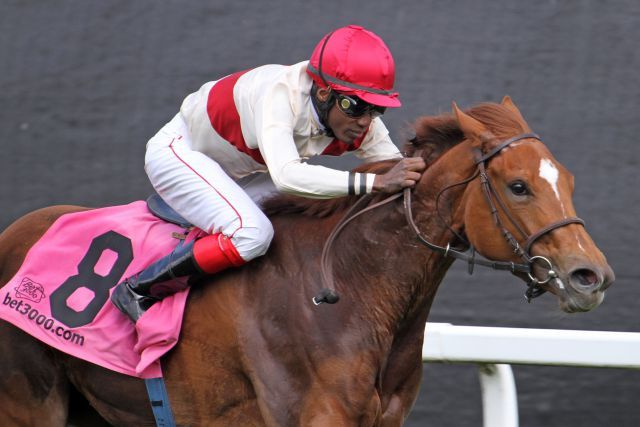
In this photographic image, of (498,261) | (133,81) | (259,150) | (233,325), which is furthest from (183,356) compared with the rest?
(133,81)

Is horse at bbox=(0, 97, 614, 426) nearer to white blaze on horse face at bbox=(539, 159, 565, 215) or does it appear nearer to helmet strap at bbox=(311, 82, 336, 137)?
white blaze on horse face at bbox=(539, 159, 565, 215)

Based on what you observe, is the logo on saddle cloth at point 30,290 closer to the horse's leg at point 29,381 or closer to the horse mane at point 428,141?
the horse's leg at point 29,381

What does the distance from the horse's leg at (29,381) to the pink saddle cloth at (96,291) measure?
119mm

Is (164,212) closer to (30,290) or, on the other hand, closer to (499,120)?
(30,290)

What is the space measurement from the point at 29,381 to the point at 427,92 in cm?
234

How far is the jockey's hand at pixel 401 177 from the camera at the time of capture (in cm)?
357

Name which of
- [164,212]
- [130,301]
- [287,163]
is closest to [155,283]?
[130,301]

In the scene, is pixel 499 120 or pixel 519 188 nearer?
A: pixel 519 188

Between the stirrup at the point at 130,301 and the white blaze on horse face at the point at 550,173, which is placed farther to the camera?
the stirrup at the point at 130,301

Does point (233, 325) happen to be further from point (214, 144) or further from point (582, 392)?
point (582, 392)

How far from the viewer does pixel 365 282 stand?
3670mm

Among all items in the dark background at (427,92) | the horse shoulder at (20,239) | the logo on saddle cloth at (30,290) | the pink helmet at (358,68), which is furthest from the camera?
the dark background at (427,92)

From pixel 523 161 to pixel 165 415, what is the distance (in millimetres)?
1598

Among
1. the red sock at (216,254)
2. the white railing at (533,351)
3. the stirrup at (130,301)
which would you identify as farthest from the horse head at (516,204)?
the stirrup at (130,301)
